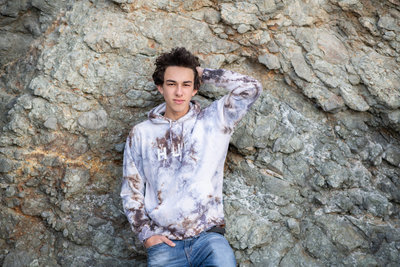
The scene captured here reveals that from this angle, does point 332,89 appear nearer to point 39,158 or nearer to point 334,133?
point 334,133

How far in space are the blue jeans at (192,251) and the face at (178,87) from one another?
1.04 meters

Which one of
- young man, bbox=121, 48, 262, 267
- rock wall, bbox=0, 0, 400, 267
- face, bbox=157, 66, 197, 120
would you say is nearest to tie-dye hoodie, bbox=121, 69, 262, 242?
young man, bbox=121, 48, 262, 267

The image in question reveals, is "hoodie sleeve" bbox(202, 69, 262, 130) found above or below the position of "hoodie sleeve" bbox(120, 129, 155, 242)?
above

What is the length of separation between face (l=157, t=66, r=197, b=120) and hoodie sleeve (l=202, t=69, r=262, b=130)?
0.81 feet

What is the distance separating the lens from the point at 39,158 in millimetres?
3627

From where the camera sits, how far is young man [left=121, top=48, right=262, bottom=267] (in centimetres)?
311

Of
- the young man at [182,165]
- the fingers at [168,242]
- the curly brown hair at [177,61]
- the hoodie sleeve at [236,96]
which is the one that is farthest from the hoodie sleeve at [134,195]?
the hoodie sleeve at [236,96]

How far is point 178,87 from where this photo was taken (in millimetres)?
3236

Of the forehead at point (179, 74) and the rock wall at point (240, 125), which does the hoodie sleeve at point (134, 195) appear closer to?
the rock wall at point (240, 125)

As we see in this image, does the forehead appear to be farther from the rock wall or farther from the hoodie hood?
the rock wall

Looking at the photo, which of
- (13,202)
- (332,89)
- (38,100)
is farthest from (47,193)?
(332,89)

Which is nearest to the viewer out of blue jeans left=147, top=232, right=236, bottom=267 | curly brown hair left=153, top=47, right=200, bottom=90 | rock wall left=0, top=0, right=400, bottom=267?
blue jeans left=147, top=232, right=236, bottom=267

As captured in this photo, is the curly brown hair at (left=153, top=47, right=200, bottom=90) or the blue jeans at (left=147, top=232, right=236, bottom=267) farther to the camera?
the curly brown hair at (left=153, top=47, right=200, bottom=90)

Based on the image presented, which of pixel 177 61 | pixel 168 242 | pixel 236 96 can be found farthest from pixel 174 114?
pixel 168 242
